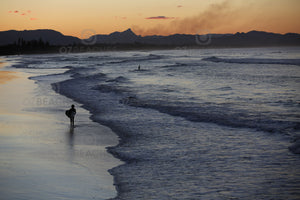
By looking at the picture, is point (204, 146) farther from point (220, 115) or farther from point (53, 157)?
point (220, 115)

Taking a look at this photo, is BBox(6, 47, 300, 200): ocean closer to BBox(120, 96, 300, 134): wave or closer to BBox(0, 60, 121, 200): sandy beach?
BBox(120, 96, 300, 134): wave

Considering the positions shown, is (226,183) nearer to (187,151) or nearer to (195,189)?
(195,189)

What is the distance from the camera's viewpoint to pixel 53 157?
349 inches

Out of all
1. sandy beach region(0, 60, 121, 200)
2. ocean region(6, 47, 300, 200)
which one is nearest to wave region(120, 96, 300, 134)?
ocean region(6, 47, 300, 200)

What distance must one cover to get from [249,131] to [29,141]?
7461mm

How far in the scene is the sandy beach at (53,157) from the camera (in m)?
6.79

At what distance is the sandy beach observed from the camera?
679 cm

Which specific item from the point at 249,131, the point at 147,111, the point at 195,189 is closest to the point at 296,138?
the point at 249,131

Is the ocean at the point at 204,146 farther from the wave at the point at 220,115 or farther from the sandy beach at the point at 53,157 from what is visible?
the sandy beach at the point at 53,157

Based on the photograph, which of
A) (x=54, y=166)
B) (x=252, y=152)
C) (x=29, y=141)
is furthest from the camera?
(x=29, y=141)

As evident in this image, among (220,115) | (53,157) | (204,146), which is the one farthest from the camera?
(220,115)

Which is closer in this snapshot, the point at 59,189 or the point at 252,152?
the point at 59,189

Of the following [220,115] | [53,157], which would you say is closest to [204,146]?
[53,157]

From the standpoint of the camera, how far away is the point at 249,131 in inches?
480
